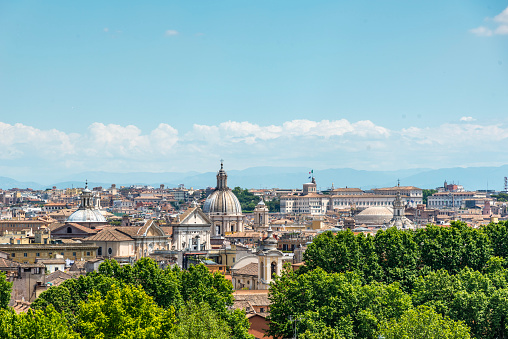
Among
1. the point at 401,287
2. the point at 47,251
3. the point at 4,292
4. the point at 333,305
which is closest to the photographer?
the point at 333,305

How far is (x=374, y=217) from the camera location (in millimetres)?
186375

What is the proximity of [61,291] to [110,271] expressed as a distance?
4697 millimetres

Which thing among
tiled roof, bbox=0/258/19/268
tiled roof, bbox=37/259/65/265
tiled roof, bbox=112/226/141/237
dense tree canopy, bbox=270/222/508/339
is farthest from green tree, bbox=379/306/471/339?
tiled roof, bbox=112/226/141/237

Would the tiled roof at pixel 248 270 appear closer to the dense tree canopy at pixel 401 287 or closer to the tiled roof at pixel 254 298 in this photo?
the tiled roof at pixel 254 298

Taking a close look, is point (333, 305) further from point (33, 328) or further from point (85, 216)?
point (85, 216)

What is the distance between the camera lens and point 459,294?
50938 mm

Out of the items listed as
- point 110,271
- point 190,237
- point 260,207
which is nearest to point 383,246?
point 110,271

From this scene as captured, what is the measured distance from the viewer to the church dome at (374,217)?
184 meters

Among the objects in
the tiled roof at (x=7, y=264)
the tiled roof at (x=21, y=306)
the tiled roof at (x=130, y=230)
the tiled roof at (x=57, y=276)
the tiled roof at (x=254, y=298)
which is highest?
the tiled roof at (x=130, y=230)

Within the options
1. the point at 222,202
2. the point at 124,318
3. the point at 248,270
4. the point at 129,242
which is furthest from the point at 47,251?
the point at 222,202

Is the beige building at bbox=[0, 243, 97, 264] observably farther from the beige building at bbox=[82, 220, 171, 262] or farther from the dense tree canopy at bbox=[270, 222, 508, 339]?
the dense tree canopy at bbox=[270, 222, 508, 339]

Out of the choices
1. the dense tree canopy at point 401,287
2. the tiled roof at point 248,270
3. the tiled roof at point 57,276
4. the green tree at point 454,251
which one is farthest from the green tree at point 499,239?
the tiled roof at point 57,276

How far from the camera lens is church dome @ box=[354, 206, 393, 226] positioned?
184m

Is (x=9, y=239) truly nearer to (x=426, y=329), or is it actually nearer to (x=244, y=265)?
(x=244, y=265)
